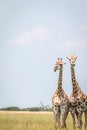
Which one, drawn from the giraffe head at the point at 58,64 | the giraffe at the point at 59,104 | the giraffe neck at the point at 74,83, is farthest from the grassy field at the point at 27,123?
the giraffe head at the point at 58,64

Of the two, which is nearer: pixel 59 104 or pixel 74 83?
pixel 59 104

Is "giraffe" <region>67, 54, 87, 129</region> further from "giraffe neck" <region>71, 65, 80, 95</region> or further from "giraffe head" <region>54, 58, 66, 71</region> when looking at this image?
"giraffe head" <region>54, 58, 66, 71</region>

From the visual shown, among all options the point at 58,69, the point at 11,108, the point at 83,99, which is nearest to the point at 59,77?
the point at 58,69

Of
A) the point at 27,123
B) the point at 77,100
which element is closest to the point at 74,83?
the point at 77,100

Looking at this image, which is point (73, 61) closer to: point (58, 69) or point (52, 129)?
point (58, 69)

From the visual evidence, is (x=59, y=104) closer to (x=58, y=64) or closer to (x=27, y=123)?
(x=58, y=64)

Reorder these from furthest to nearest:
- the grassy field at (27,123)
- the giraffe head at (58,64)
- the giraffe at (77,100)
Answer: the grassy field at (27,123), the giraffe head at (58,64), the giraffe at (77,100)

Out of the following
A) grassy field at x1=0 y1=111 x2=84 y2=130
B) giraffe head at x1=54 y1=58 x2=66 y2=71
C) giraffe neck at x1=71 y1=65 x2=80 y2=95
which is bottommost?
grassy field at x1=0 y1=111 x2=84 y2=130

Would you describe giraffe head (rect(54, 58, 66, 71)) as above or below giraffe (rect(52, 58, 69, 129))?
above

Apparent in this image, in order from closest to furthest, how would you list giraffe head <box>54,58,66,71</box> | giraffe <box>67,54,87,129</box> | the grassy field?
giraffe <box>67,54,87,129</box>
giraffe head <box>54,58,66,71</box>
the grassy field

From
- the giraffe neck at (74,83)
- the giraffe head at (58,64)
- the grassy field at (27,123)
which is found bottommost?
the grassy field at (27,123)

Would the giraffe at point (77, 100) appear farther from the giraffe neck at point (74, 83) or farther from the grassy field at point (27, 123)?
the grassy field at point (27, 123)

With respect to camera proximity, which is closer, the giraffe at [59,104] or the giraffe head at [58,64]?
the giraffe at [59,104]

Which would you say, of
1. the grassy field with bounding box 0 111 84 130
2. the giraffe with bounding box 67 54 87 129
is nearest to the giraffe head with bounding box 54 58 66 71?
the giraffe with bounding box 67 54 87 129
